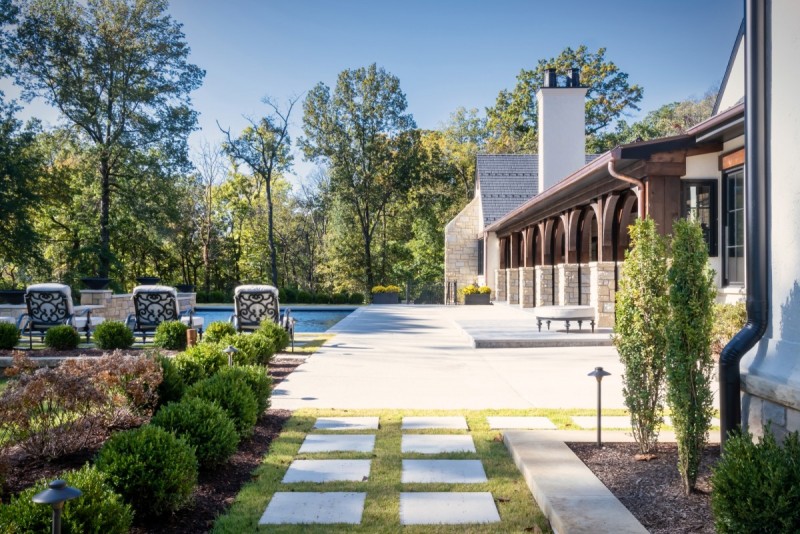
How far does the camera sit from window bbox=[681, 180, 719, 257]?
363 inches

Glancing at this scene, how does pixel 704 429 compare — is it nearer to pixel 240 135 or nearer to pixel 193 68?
pixel 193 68

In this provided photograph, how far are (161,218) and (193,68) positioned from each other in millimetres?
6558

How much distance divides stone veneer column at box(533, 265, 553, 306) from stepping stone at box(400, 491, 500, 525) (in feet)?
46.5

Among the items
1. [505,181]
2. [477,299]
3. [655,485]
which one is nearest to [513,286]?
[477,299]

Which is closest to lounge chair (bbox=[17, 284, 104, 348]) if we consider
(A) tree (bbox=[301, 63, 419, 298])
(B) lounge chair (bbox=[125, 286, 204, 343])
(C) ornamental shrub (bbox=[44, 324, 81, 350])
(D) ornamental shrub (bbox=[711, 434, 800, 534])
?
(C) ornamental shrub (bbox=[44, 324, 81, 350])

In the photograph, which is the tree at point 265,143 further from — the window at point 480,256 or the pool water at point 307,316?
the window at point 480,256

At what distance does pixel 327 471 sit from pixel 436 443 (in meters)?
1.02

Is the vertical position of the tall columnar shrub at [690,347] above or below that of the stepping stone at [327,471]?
above

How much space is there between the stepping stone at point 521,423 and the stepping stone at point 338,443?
3.76 ft

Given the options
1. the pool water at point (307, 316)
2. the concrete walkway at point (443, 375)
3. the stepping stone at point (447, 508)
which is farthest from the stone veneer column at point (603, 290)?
the stepping stone at point (447, 508)

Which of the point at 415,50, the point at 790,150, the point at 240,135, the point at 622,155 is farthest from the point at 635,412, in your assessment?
the point at 240,135

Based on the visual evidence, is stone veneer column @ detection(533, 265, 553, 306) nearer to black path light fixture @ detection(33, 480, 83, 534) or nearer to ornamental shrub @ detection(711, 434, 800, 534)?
ornamental shrub @ detection(711, 434, 800, 534)

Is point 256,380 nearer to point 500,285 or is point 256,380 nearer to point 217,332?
point 217,332

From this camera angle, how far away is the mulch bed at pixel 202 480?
130 inches
